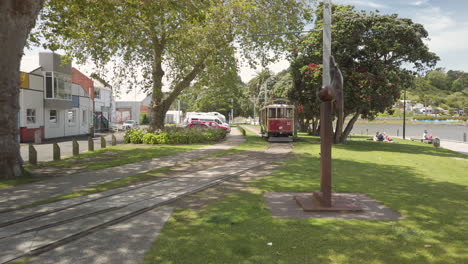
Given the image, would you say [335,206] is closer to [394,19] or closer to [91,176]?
[91,176]

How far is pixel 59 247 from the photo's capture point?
4.84 metres

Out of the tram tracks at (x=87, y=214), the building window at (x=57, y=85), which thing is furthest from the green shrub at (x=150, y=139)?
the tram tracks at (x=87, y=214)

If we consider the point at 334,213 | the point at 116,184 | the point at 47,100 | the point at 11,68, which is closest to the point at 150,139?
the point at 47,100

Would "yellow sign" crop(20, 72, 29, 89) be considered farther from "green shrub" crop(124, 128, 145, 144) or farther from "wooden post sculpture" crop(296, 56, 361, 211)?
"wooden post sculpture" crop(296, 56, 361, 211)

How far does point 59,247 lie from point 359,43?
919 inches

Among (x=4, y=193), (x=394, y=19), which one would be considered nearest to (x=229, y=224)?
(x=4, y=193)

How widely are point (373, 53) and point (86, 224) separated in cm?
2308

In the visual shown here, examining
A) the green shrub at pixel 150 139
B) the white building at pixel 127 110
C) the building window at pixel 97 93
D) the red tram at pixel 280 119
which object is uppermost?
the building window at pixel 97 93

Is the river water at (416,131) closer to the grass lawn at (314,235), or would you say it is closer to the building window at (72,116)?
the building window at (72,116)

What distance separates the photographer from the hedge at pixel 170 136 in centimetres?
2353

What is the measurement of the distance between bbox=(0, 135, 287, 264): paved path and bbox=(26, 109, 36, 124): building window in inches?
940

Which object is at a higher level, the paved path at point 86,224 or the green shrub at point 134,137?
the green shrub at point 134,137

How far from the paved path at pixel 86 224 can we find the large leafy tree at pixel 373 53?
16906 mm

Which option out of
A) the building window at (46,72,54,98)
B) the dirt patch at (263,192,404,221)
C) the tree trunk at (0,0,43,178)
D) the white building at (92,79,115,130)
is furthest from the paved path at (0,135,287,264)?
the white building at (92,79,115,130)
